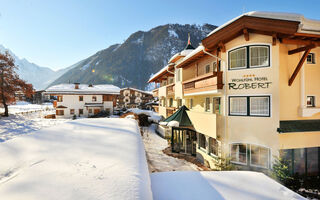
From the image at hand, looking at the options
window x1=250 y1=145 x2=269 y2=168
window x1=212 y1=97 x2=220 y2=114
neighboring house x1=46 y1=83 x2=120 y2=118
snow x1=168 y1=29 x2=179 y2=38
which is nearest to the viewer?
window x1=250 y1=145 x2=269 y2=168

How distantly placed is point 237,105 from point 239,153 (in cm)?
312

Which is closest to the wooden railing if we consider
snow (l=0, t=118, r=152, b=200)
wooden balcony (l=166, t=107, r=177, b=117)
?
wooden balcony (l=166, t=107, r=177, b=117)

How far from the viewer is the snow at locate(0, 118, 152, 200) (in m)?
1.58

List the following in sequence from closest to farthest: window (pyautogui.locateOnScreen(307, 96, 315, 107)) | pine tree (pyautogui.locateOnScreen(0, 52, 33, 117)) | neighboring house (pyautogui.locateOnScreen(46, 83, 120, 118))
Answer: window (pyautogui.locateOnScreen(307, 96, 315, 107)) < pine tree (pyautogui.locateOnScreen(0, 52, 33, 117)) < neighboring house (pyautogui.locateOnScreen(46, 83, 120, 118))

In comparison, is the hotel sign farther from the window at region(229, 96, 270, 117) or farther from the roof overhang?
the roof overhang

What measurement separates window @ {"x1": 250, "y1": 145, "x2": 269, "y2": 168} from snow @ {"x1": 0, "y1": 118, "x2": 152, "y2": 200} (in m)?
8.67

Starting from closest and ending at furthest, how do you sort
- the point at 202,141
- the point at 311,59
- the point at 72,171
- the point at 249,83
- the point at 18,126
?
the point at 72,171 → the point at 249,83 → the point at 311,59 → the point at 202,141 → the point at 18,126

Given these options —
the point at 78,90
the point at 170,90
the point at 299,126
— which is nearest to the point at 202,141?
the point at 299,126

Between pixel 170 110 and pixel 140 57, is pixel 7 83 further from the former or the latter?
pixel 140 57

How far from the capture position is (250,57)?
8859 mm

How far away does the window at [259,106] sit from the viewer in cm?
841

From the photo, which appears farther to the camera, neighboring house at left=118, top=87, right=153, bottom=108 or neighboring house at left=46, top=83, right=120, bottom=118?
neighboring house at left=118, top=87, right=153, bottom=108

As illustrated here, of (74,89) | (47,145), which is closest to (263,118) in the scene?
(47,145)

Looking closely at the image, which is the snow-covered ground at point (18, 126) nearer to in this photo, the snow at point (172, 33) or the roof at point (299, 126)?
the roof at point (299, 126)
